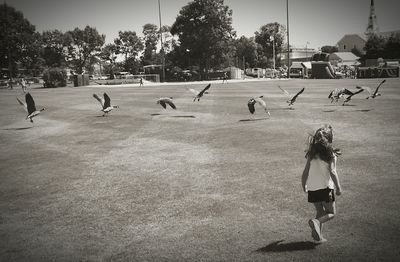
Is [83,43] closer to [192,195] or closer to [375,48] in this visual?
[375,48]

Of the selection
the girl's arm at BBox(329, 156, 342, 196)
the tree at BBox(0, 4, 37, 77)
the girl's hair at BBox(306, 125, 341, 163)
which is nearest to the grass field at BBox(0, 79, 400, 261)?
the girl's arm at BBox(329, 156, 342, 196)

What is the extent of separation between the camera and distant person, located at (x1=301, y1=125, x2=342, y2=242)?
5508 millimetres

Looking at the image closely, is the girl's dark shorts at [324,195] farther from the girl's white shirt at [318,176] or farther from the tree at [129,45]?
the tree at [129,45]

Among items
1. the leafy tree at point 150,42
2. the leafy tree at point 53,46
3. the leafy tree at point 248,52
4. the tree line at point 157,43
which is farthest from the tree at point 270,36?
the leafy tree at point 53,46

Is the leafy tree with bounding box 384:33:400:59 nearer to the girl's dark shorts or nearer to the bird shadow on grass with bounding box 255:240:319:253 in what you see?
the girl's dark shorts

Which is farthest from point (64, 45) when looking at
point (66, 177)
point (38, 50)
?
point (66, 177)

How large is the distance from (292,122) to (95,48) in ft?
425

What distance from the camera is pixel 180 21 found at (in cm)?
8869

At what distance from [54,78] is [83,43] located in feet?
249

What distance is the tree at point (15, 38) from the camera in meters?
98.9

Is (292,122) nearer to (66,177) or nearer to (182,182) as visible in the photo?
(182,182)

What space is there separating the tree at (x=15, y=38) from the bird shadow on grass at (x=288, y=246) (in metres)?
107

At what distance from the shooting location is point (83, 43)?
133500mm

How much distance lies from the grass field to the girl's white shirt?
0.81 metres
